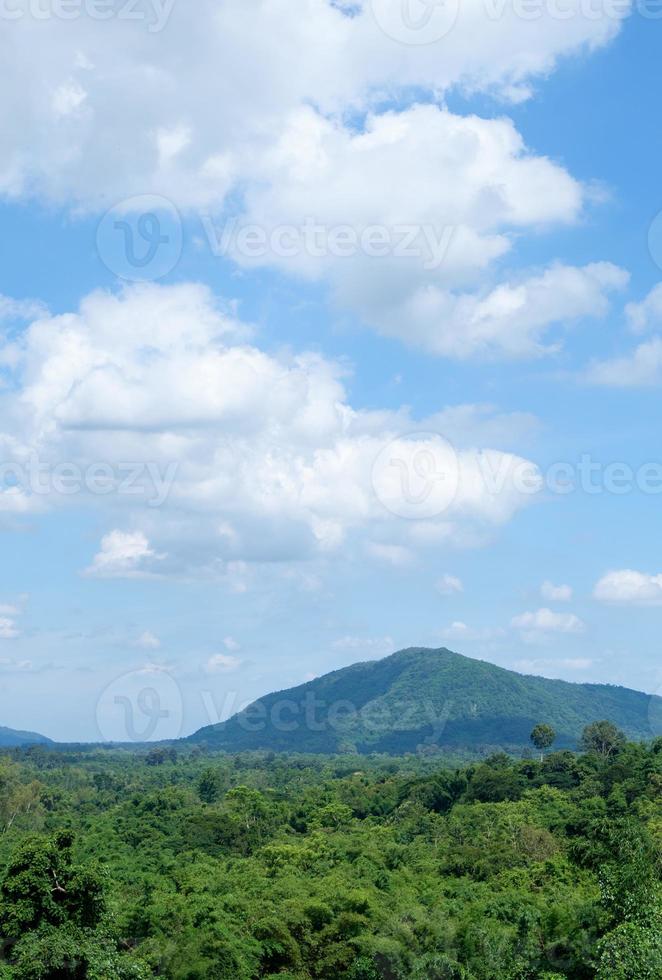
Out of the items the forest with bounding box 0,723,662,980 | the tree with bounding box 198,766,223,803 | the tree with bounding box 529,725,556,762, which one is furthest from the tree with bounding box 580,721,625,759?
the tree with bounding box 198,766,223,803

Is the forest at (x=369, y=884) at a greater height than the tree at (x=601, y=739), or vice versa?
the tree at (x=601, y=739)

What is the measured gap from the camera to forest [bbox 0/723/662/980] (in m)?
28.4

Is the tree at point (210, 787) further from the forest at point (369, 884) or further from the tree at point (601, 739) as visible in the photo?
the tree at point (601, 739)

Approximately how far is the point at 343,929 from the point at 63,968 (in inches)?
429

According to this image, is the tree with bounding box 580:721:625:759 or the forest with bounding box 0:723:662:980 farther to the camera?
the tree with bounding box 580:721:625:759

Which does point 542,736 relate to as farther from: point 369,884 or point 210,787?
point 369,884

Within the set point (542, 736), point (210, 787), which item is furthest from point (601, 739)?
point (210, 787)

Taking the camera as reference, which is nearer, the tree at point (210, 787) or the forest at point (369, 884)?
the forest at point (369, 884)

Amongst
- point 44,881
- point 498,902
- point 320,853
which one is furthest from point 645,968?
point 320,853

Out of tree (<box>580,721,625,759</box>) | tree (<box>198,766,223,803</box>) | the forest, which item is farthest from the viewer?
tree (<box>198,766,223,803</box>)

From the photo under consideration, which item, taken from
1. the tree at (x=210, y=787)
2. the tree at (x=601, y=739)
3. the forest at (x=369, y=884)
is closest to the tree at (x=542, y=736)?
the tree at (x=601, y=739)

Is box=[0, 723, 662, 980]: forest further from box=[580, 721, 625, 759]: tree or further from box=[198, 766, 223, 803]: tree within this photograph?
box=[198, 766, 223, 803]: tree

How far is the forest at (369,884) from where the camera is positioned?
28.4 m

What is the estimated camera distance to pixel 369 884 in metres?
40.6
